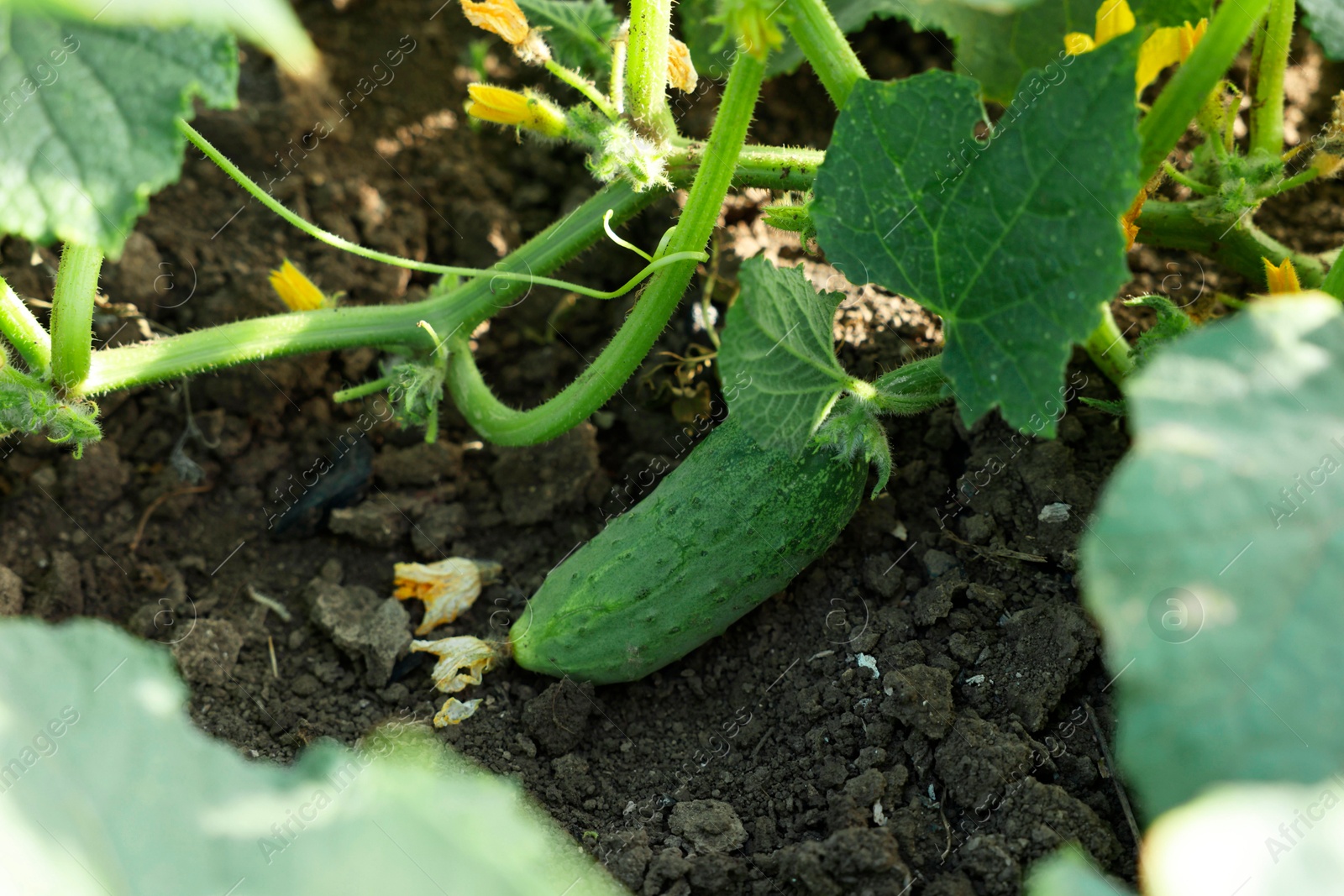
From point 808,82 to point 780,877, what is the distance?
7.80 feet

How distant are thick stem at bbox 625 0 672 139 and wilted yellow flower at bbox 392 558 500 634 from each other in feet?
3.82

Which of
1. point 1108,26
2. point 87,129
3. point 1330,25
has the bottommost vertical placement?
point 1330,25

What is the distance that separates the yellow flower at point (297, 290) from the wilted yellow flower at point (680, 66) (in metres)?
1.01

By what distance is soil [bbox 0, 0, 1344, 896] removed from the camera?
1.96m

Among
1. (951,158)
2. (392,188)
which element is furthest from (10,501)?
(951,158)

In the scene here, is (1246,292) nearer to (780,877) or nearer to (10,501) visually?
(780,877)

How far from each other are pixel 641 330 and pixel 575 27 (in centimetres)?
89

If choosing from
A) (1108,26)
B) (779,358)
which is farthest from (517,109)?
(1108,26)

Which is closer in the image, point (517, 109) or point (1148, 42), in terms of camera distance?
point (1148, 42)

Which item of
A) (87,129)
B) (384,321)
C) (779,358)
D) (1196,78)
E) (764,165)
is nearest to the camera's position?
(87,129)

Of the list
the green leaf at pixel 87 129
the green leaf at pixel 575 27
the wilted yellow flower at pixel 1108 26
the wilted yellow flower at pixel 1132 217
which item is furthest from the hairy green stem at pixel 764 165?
the green leaf at pixel 87 129

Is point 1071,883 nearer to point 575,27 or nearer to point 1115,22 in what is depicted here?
point 1115,22

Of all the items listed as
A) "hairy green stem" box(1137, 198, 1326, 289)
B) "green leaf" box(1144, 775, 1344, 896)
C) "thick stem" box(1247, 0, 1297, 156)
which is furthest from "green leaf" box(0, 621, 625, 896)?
"thick stem" box(1247, 0, 1297, 156)

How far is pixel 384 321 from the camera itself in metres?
2.42
